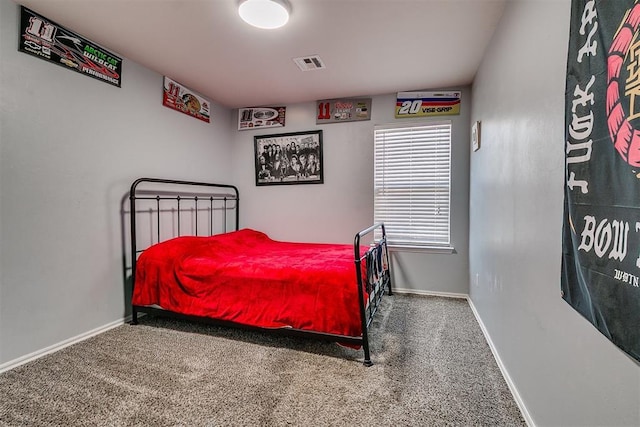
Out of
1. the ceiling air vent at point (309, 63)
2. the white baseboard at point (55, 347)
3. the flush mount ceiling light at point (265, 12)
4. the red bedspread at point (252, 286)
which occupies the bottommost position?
the white baseboard at point (55, 347)

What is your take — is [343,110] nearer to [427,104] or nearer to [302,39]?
[427,104]

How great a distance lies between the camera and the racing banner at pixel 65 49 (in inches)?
75.9

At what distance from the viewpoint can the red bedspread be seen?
1981mm

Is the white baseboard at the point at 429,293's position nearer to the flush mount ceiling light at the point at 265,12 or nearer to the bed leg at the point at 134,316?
the bed leg at the point at 134,316

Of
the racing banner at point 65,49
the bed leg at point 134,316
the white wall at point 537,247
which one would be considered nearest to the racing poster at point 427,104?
the white wall at point 537,247

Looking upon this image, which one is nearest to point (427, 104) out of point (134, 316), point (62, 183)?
point (62, 183)

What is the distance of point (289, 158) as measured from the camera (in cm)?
375

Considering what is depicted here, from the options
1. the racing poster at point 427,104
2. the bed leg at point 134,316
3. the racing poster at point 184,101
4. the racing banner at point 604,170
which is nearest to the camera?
the racing banner at point 604,170

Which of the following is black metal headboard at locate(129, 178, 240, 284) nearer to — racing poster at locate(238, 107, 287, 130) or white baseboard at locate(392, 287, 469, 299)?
racing poster at locate(238, 107, 287, 130)

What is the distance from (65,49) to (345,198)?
280 centimetres

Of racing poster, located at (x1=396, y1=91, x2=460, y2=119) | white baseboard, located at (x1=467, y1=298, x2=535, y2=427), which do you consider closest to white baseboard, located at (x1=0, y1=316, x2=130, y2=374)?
white baseboard, located at (x1=467, y1=298, x2=535, y2=427)

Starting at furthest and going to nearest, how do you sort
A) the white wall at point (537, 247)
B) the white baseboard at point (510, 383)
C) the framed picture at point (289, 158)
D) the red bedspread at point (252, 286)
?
the framed picture at point (289, 158)
the red bedspread at point (252, 286)
the white baseboard at point (510, 383)
the white wall at point (537, 247)

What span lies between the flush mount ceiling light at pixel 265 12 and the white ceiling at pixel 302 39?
7 centimetres

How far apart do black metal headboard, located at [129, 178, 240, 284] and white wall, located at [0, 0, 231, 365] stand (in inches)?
5.3
